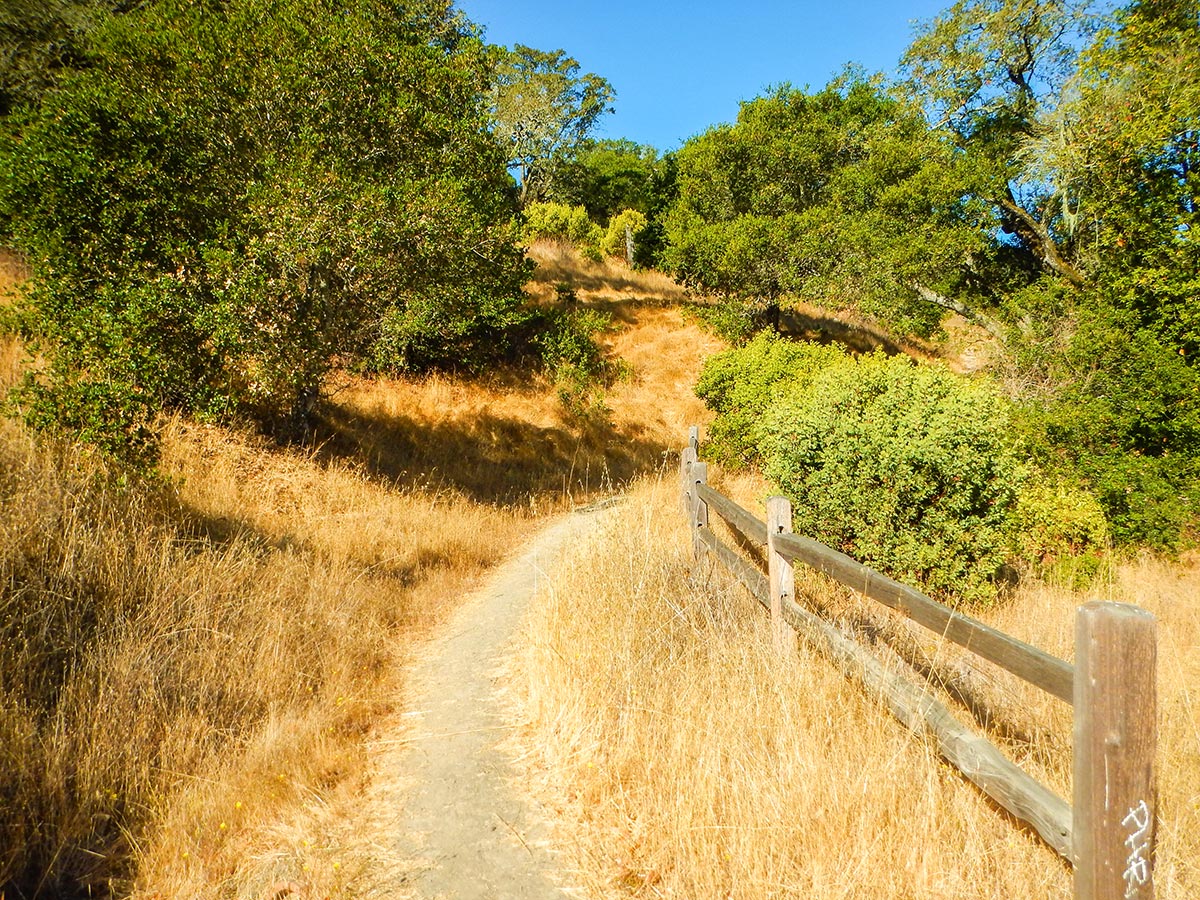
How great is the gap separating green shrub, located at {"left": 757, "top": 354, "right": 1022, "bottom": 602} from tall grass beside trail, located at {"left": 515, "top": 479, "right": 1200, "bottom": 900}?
6.00 ft

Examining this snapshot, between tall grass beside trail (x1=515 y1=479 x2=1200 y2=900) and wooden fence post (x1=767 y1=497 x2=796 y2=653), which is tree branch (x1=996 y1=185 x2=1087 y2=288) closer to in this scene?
tall grass beside trail (x1=515 y1=479 x2=1200 y2=900)

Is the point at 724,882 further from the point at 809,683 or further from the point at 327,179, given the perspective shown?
the point at 327,179

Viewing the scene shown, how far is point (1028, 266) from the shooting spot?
69.8 feet

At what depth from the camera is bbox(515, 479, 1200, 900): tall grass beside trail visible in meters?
2.88

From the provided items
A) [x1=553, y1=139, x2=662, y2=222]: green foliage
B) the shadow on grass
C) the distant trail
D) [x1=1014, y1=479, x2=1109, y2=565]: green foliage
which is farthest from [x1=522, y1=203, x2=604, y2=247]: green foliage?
the distant trail

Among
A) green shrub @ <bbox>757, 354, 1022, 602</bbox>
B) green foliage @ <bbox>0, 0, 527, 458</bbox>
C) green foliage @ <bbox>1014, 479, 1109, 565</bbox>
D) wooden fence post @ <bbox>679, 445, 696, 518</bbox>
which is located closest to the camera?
green shrub @ <bbox>757, 354, 1022, 602</bbox>

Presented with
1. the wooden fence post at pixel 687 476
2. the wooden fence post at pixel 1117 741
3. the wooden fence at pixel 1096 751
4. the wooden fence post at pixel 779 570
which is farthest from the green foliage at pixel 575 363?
the wooden fence post at pixel 1117 741

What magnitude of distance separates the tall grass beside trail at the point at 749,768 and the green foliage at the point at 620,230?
103 ft

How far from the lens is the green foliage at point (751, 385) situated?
14.4 metres

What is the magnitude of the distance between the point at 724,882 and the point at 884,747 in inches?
45.2

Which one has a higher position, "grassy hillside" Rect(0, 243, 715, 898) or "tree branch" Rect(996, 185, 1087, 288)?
"tree branch" Rect(996, 185, 1087, 288)

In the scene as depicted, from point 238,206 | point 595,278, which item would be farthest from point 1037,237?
point 238,206

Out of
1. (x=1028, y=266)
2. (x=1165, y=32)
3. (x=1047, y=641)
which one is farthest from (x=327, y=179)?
(x=1028, y=266)

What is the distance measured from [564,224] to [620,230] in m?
3.34
